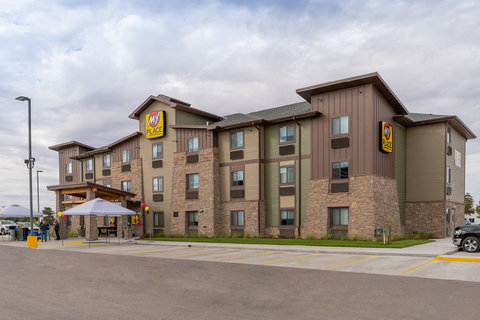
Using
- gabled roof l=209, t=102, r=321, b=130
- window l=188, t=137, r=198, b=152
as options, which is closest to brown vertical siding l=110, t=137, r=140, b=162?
window l=188, t=137, r=198, b=152

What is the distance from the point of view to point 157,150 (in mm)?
36906

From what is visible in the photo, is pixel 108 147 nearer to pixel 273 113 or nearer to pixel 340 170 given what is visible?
pixel 273 113

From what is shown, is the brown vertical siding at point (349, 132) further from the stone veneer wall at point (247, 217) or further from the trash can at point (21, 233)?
the trash can at point (21, 233)

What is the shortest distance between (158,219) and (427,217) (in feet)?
75.1

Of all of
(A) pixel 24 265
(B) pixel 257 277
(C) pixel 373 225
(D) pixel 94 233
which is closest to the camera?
(B) pixel 257 277

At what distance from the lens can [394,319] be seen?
7.08 meters

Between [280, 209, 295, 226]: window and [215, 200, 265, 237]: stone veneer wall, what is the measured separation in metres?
1.56

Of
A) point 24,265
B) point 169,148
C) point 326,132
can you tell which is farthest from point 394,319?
point 169,148

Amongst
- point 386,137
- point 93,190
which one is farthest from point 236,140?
point 93,190

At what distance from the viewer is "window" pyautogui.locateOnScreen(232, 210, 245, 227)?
3153 cm

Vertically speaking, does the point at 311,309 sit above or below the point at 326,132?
below

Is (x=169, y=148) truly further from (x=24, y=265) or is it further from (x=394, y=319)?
(x=394, y=319)

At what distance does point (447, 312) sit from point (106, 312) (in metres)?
6.57

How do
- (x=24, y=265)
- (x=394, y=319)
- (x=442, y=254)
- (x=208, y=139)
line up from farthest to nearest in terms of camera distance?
(x=208, y=139)
(x=442, y=254)
(x=24, y=265)
(x=394, y=319)
